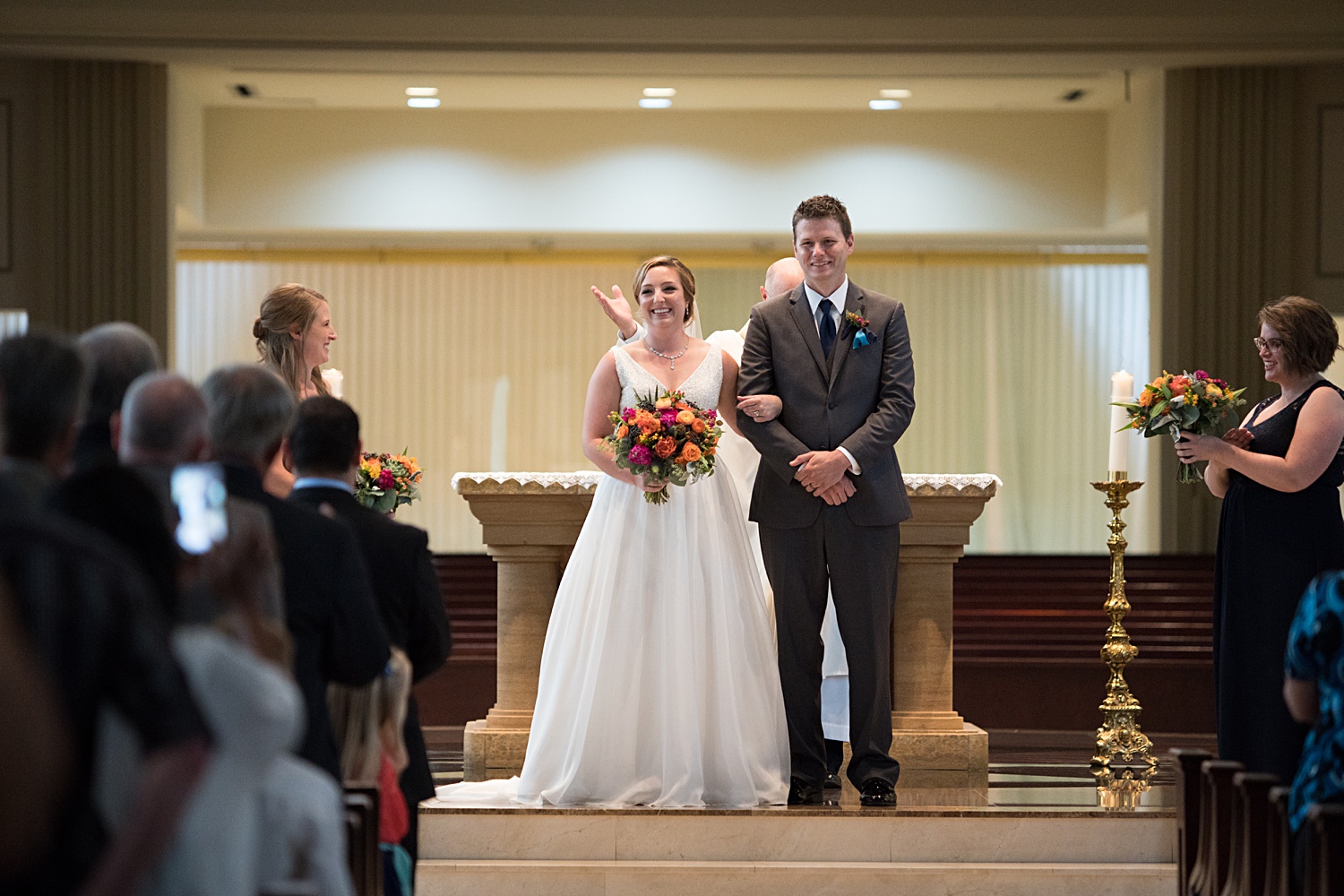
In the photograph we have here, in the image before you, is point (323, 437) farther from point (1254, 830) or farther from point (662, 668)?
point (662, 668)

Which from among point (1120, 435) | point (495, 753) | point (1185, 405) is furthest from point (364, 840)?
point (1120, 435)

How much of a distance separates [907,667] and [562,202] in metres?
5.56

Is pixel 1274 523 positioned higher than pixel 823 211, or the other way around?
pixel 823 211

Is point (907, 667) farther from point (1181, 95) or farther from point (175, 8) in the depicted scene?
point (175, 8)

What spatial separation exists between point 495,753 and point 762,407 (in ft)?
6.08

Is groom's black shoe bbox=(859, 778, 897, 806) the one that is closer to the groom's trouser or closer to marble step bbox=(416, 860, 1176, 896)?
the groom's trouser

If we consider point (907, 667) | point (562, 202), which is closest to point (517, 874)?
point (907, 667)

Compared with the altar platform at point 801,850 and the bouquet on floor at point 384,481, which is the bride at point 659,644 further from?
the bouquet on floor at point 384,481

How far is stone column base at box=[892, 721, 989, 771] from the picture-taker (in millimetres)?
5680

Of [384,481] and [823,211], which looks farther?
[823,211]

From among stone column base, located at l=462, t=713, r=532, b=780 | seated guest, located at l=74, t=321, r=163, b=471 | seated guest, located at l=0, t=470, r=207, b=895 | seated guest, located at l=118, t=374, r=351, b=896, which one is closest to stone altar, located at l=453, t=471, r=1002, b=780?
stone column base, located at l=462, t=713, r=532, b=780

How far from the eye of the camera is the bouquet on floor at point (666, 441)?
455 centimetres

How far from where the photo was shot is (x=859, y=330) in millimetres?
4859

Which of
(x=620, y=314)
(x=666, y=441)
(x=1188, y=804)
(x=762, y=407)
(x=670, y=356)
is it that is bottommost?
(x=1188, y=804)
